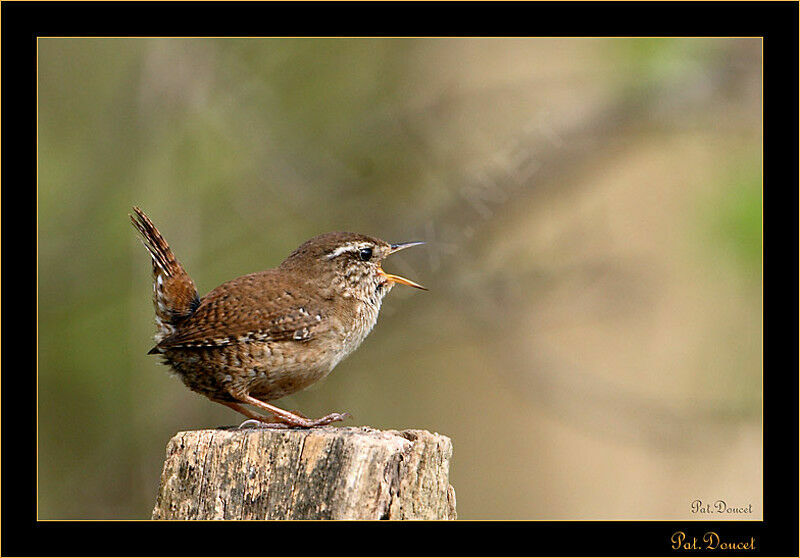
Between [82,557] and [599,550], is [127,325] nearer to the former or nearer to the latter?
[82,557]

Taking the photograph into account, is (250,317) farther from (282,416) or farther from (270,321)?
(282,416)

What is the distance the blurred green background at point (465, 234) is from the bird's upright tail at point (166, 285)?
5.01ft

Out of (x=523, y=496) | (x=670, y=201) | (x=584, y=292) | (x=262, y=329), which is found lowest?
(x=523, y=496)

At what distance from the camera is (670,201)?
7363 mm

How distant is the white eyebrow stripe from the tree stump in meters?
1.45

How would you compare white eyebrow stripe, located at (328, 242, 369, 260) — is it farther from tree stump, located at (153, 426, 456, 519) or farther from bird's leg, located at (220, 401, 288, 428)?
tree stump, located at (153, 426, 456, 519)

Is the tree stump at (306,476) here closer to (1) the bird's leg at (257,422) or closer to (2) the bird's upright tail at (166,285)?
(1) the bird's leg at (257,422)

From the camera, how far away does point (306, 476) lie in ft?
9.66

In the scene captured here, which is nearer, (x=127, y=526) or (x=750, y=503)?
(x=127, y=526)

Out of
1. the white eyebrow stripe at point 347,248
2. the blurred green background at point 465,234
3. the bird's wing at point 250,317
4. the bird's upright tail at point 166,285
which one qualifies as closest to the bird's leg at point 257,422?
the bird's wing at point 250,317

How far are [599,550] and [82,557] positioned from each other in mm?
1638

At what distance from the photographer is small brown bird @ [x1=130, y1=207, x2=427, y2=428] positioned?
3896 mm

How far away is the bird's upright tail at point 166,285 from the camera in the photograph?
425 centimetres

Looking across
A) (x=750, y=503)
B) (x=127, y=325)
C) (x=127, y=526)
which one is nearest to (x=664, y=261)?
(x=750, y=503)
